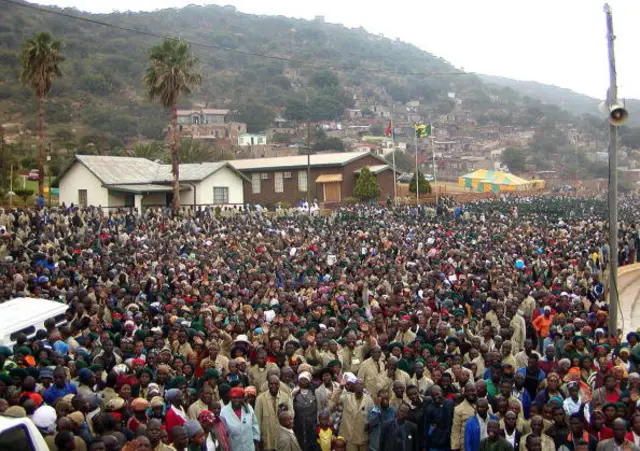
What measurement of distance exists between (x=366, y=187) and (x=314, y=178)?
4.80 m

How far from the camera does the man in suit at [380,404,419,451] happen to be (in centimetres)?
754

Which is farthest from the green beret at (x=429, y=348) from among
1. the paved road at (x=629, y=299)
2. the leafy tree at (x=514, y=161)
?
the leafy tree at (x=514, y=161)

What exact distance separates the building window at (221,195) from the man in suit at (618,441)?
3287 centimetres

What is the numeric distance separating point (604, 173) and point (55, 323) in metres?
102

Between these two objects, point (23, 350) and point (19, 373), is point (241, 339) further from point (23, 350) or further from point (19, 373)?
point (19, 373)

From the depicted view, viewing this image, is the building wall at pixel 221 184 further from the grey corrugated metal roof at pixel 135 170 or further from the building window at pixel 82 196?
the building window at pixel 82 196

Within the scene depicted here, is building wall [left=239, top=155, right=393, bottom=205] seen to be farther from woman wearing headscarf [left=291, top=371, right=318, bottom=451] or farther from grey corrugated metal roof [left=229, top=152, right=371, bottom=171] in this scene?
woman wearing headscarf [left=291, top=371, right=318, bottom=451]

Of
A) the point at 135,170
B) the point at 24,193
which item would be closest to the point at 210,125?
the point at 135,170

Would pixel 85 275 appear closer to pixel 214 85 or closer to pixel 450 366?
pixel 450 366

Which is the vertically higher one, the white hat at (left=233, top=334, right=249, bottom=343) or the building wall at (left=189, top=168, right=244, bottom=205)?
the building wall at (left=189, top=168, right=244, bottom=205)

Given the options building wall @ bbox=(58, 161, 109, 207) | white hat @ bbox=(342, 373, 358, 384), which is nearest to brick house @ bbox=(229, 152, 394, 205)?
building wall @ bbox=(58, 161, 109, 207)

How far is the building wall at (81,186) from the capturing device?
35531mm

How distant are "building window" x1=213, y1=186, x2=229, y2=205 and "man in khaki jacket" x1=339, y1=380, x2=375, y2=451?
102 feet

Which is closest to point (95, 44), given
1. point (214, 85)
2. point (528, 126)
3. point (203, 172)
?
point (214, 85)
